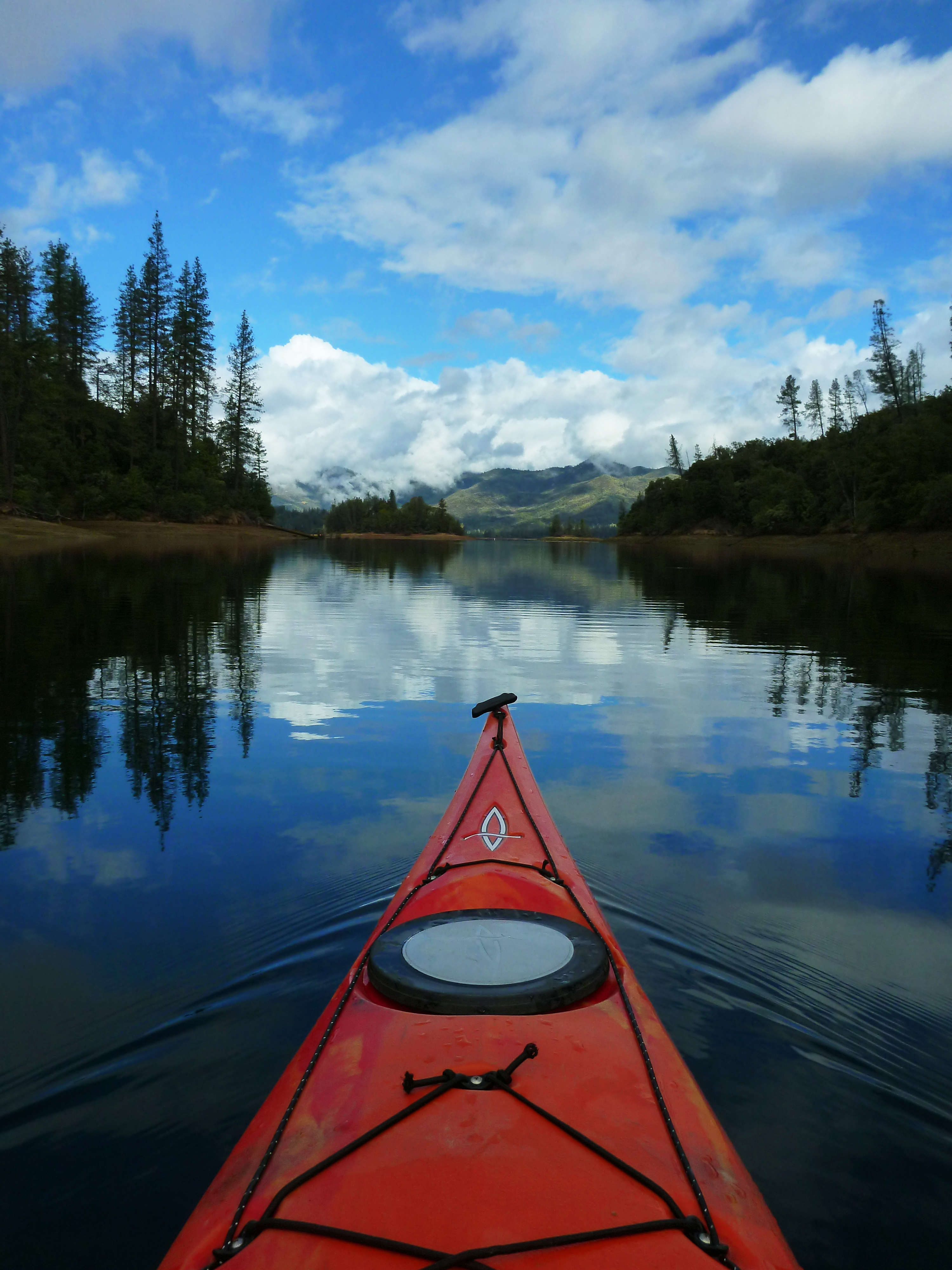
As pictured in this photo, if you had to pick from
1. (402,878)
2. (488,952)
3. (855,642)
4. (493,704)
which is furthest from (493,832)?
(855,642)

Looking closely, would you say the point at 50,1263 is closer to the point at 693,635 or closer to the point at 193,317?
the point at 693,635

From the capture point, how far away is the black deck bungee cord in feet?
6.50

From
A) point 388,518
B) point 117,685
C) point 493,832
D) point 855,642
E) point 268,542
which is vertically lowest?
point 117,685

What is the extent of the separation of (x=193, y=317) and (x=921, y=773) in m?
85.4

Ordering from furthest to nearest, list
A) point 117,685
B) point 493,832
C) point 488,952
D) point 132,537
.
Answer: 1. point 132,537
2. point 117,685
3. point 493,832
4. point 488,952

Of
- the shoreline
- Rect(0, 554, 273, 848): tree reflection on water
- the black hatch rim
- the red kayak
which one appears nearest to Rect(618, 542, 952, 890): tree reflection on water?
the black hatch rim

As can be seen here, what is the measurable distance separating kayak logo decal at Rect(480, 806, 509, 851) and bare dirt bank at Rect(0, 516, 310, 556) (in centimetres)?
4138

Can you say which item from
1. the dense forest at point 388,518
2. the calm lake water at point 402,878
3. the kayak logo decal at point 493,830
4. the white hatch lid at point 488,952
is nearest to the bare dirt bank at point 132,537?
the calm lake water at point 402,878

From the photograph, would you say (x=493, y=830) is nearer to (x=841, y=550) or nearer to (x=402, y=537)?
(x=841, y=550)

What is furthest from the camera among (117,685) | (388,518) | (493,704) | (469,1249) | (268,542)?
(388,518)

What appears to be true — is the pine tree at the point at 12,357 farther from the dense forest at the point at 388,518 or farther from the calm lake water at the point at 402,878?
the dense forest at the point at 388,518

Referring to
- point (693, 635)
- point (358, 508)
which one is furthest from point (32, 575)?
point (358, 508)

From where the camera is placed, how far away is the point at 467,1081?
102 inches

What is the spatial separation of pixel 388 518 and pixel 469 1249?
17478 cm
